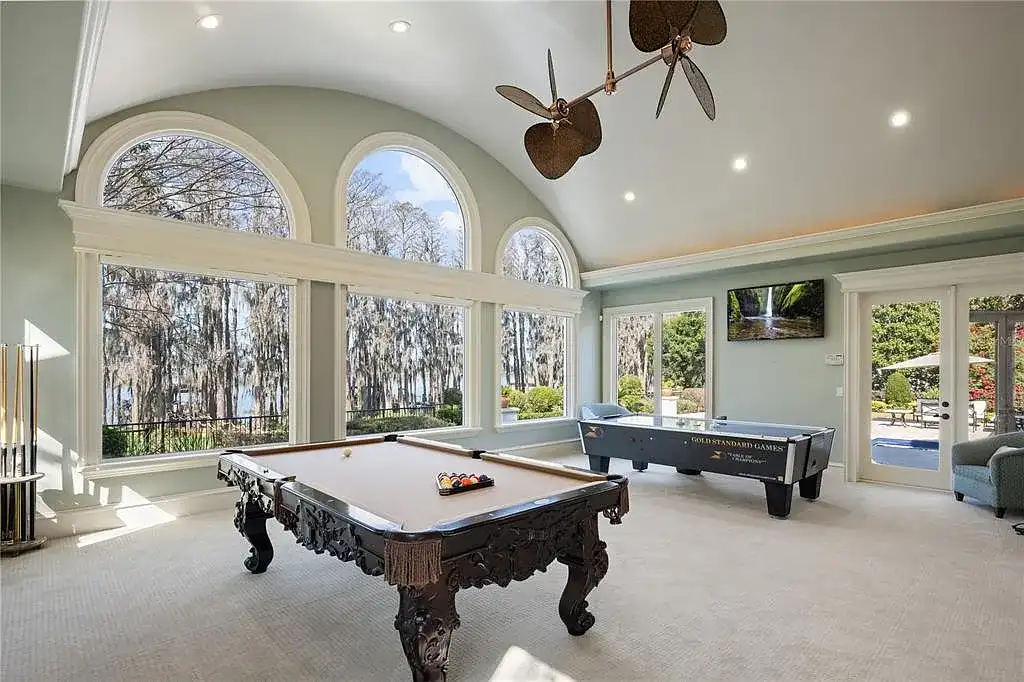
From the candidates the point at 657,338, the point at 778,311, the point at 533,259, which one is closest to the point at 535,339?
the point at 533,259

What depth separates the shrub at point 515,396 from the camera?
779cm

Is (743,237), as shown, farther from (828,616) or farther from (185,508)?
(185,508)

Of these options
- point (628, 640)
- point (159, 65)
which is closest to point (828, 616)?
point (628, 640)

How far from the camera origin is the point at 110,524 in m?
4.62

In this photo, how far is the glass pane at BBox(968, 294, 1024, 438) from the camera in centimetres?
551

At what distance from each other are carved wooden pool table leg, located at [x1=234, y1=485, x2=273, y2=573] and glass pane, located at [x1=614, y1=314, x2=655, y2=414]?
19.5 feet

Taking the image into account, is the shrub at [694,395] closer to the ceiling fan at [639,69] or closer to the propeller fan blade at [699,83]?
the ceiling fan at [639,69]

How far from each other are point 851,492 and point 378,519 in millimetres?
5469

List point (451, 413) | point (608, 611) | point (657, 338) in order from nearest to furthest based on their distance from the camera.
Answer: point (608, 611)
point (451, 413)
point (657, 338)

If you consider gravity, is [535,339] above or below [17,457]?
above

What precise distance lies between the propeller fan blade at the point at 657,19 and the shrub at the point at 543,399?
5.83 metres

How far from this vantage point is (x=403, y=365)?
6.66 m

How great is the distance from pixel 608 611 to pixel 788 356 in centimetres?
496

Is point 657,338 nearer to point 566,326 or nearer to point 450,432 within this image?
point 566,326
